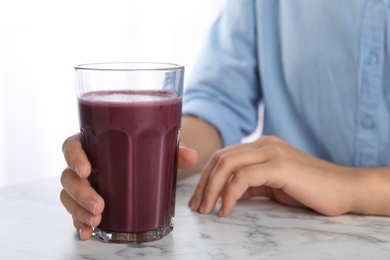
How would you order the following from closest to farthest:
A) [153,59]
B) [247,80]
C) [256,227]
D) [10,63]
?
[256,227]
[247,80]
[10,63]
[153,59]

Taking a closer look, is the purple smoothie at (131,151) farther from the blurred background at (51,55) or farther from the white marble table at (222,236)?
the blurred background at (51,55)

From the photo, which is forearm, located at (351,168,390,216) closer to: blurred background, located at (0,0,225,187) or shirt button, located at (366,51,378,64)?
shirt button, located at (366,51,378,64)

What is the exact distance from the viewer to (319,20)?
5.14ft

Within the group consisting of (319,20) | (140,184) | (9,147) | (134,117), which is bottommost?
(9,147)

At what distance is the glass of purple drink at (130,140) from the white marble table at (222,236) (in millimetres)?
42

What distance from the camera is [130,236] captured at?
97 centimetres

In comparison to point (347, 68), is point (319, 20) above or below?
above

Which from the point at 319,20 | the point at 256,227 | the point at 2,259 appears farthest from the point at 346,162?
the point at 2,259

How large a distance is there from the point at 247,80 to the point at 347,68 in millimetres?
304

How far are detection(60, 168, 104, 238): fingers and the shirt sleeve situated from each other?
0.68 meters

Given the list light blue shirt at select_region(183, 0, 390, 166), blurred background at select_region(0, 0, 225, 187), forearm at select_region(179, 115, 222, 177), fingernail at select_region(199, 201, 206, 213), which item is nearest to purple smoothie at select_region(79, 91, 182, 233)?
fingernail at select_region(199, 201, 206, 213)

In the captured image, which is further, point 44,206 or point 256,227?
point 44,206

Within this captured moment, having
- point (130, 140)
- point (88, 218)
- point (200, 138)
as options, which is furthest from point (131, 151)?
point (200, 138)

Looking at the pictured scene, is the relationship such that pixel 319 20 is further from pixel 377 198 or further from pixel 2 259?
pixel 2 259
